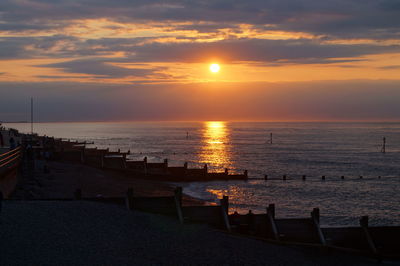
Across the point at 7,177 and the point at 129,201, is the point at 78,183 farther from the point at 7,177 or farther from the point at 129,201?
the point at 129,201

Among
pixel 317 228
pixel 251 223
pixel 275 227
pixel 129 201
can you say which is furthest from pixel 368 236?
pixel 129 201

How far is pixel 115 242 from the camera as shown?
46.8ft

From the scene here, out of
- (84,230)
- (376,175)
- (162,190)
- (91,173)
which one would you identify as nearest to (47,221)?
(84,230)

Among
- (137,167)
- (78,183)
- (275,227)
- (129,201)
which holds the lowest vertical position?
(275,227)

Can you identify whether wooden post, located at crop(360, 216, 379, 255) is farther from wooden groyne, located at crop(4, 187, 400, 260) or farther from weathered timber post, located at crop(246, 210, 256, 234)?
weathered timber post, located at crop(246, 210, 256, 234)

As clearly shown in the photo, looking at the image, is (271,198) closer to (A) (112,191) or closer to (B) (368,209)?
(B) (368,209)

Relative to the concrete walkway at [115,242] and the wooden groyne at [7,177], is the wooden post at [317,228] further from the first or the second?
the wooden groyne at [7,177]

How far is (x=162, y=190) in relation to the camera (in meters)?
42.1

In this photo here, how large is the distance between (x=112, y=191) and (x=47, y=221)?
21.8 meters

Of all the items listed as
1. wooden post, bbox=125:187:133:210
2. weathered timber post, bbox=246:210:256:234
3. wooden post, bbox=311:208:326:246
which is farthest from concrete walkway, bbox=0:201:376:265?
weathered timber post, bbox=246:210:256:234

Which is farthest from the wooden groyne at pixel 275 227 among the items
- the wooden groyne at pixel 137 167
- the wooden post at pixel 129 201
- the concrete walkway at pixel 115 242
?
the wooden groyne at pixel 137 167

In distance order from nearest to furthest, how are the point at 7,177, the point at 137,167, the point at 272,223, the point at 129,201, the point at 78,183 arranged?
the point at 129,201, the point at 272,223, the point at 7,177, the point at 78,183, the point at 137,167

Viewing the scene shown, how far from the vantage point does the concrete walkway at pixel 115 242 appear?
41.1ft

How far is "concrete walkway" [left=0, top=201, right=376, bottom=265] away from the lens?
1252 centimetres
